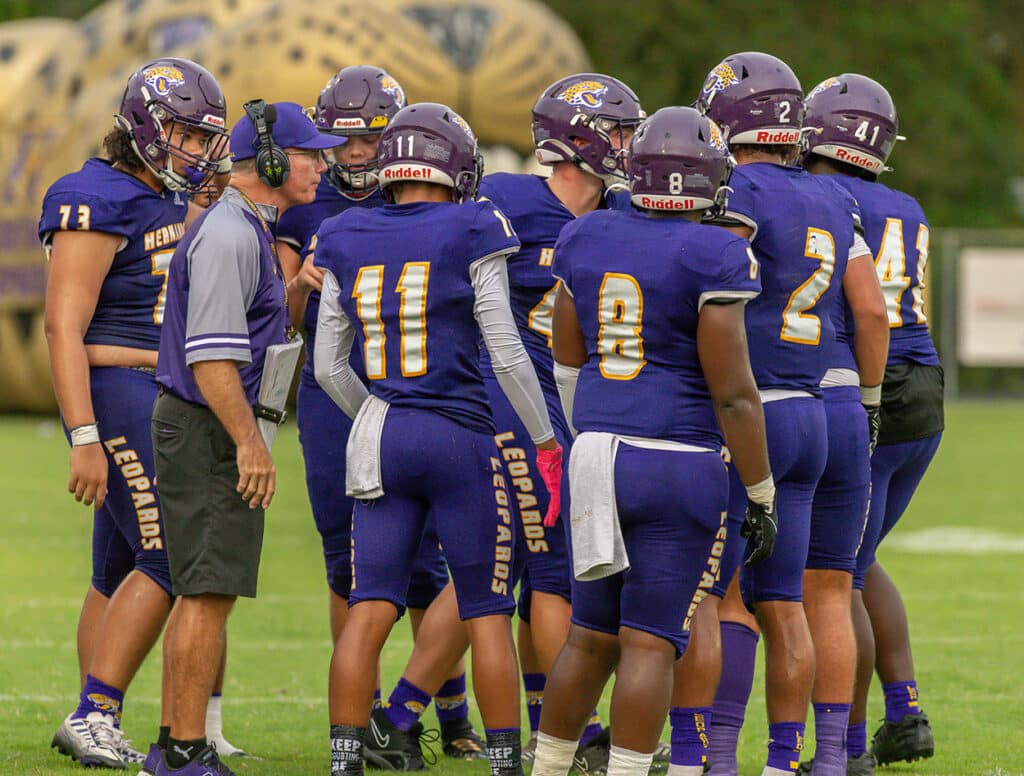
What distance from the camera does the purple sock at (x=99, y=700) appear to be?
5953 mm

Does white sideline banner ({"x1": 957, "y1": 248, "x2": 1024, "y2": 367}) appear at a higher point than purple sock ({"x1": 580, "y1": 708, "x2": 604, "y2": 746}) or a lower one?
higher

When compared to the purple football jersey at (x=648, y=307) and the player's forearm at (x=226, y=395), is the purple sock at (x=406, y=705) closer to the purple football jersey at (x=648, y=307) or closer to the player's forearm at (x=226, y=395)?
the player's forearm at (x=226, y=395)

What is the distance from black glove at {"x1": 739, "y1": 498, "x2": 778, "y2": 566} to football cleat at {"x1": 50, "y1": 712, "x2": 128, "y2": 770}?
7.56 ft

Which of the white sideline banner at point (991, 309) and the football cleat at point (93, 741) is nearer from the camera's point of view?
the football cleat at point (93, 741)

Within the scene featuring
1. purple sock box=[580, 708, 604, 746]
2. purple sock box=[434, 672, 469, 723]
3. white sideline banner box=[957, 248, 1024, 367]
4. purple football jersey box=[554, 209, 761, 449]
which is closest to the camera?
purple football jersey box=[554, 209, 761, 449]

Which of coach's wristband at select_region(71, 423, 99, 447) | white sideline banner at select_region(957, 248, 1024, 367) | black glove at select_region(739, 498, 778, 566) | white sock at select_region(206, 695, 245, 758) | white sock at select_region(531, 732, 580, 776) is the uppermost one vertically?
white sideline banner at select_region(957, 248, 1024, 367)

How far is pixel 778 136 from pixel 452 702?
2490mm

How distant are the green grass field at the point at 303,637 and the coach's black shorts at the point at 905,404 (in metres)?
1.20

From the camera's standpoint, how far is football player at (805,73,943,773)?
6.00 meters

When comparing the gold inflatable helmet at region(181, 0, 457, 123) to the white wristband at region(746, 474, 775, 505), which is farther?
the gold inflatable helmet at region(181, 0, 457, 123)

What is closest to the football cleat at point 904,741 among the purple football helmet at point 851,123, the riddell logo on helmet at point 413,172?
the purple football helmet at point 851,123

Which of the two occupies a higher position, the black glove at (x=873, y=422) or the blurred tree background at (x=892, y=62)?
the blurred tree background at (x=892, y=62)

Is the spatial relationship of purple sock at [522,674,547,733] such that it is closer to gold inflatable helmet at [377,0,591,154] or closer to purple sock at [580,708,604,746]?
purple sock at [580,708,604,746]

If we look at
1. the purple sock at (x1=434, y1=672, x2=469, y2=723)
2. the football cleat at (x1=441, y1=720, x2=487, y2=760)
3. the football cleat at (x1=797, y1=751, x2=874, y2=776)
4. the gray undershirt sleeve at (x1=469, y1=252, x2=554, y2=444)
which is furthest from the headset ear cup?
the football cleat at (x1=797, y1=751, x2=874, y2=776)
